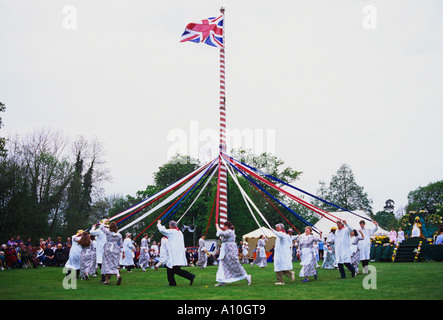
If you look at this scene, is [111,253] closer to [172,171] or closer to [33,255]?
[33,255]

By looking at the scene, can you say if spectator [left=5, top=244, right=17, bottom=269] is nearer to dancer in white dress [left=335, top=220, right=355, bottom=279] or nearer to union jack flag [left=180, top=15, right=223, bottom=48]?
union jack flag [left=180, top=15, right=223, bottom=48]

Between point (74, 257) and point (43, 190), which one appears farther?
point (43, 190)

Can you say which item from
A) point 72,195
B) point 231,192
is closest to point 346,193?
point 231,192

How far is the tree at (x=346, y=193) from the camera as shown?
61.8m

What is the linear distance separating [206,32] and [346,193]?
170 ft

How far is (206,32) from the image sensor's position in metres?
15.9

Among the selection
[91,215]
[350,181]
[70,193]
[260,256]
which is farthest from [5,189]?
[350,181]

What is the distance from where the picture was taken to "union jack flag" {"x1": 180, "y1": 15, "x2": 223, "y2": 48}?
51.4ft

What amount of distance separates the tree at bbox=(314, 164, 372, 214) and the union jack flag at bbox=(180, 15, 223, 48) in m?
48.5

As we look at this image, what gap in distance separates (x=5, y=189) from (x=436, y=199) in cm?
5852

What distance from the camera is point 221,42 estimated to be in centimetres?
1608

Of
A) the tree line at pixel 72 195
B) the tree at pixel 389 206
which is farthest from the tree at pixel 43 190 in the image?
the tree at pixel 389 206

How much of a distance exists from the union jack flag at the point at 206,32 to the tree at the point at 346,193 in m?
48.5

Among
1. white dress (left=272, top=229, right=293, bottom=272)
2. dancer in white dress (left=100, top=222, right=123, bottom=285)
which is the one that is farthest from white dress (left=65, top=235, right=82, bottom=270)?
white dress (left=272, top=229, right=293, bottom=272)
